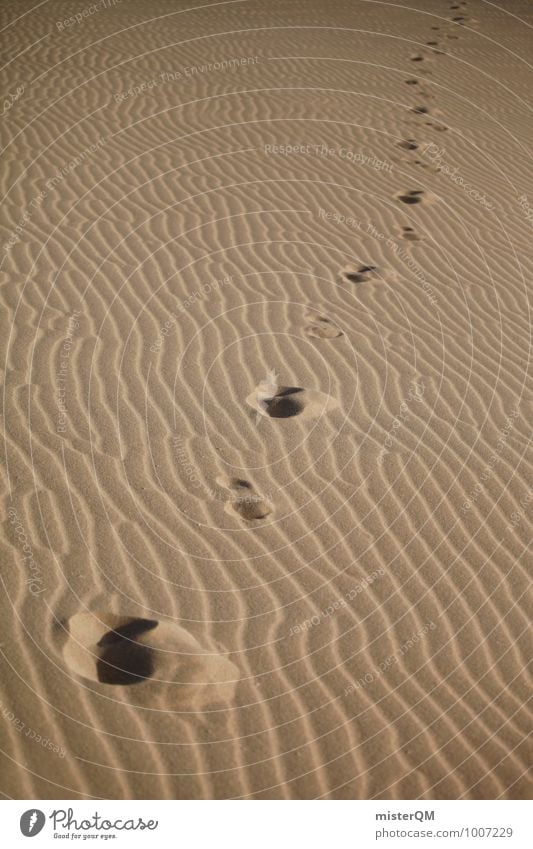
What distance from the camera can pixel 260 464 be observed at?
4.99m

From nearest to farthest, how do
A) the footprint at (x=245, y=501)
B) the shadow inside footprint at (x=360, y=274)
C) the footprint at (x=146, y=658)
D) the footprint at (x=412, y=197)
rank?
the footprint at (x=146, y=658), the footprint at (x=245, y=501), the shadow inside footprint at (x=360, y=274), the footprint at (x=412, y=197)

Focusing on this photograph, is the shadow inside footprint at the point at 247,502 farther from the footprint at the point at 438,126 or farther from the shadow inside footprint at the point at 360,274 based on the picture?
the footprint at the point at 438,126

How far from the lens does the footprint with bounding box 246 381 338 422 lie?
17.8 ft

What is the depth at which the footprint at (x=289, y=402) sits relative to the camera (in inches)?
213

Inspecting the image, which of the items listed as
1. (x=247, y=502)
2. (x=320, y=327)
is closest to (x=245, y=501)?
(x=247, y=502)

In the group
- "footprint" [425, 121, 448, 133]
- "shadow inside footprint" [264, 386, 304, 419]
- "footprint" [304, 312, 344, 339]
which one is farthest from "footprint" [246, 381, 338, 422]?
"footprint" [425, 121, 448, 133]

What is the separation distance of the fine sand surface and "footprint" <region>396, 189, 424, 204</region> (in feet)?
0.20

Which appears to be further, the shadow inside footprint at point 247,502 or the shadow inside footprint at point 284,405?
the shadow inside footprint at point 284,405

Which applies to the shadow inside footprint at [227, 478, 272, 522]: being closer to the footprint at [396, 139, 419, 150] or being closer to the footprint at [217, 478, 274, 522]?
the footprint at [217, 478, 274, 522]

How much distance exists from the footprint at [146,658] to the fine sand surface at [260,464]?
0.01 metres

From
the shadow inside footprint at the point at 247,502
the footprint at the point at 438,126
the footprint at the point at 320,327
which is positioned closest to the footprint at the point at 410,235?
the footprint at the point at 320,327

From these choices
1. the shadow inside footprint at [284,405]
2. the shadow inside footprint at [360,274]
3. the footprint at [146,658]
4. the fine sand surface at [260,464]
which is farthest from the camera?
the shadow inside footprint at [360,274]

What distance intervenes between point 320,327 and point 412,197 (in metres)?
3.56

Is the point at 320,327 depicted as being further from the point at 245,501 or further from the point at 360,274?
the point at 245,501
